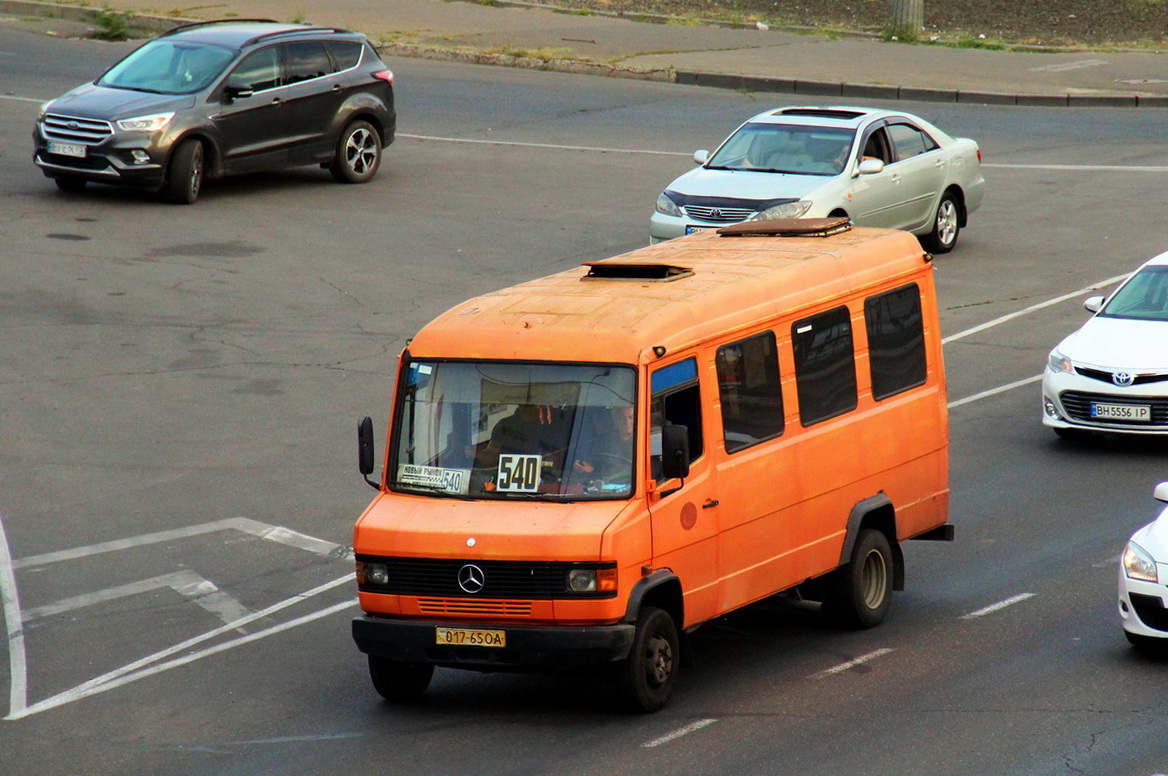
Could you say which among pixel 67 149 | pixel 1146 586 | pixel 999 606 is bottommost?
pixel 999 606

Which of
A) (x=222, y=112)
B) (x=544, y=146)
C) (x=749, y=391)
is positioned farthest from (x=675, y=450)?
(x=544, y=146)

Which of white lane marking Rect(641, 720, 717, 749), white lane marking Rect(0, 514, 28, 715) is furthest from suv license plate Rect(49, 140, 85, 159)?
white lane marking Rect(641, 720, 717, 749)

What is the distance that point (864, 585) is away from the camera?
11086mm

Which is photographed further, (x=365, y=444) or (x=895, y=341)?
(x=895, y=341)

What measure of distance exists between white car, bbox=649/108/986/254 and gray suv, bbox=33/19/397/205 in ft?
17.9

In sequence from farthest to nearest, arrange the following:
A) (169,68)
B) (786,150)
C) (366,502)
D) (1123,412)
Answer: (169,68) → (786,150) → (1123,412) → (366,502)

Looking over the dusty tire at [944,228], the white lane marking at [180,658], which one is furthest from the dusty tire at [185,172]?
the white lane marking at [180,658]

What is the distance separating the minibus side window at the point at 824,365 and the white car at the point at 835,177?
7765mm

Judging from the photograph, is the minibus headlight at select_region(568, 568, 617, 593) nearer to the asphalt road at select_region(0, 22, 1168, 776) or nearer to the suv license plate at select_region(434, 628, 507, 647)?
the suv license plate at select_region(434, 628, 507, 647)

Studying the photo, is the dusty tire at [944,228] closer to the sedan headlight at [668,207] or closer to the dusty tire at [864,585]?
the sedan headlight at [668,207]

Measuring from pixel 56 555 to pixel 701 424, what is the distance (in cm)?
522

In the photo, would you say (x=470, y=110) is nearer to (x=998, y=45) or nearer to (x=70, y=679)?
(x=998, y=45)

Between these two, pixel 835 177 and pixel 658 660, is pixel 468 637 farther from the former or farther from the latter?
pixel 835 177

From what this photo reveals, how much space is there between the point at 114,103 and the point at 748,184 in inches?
312
